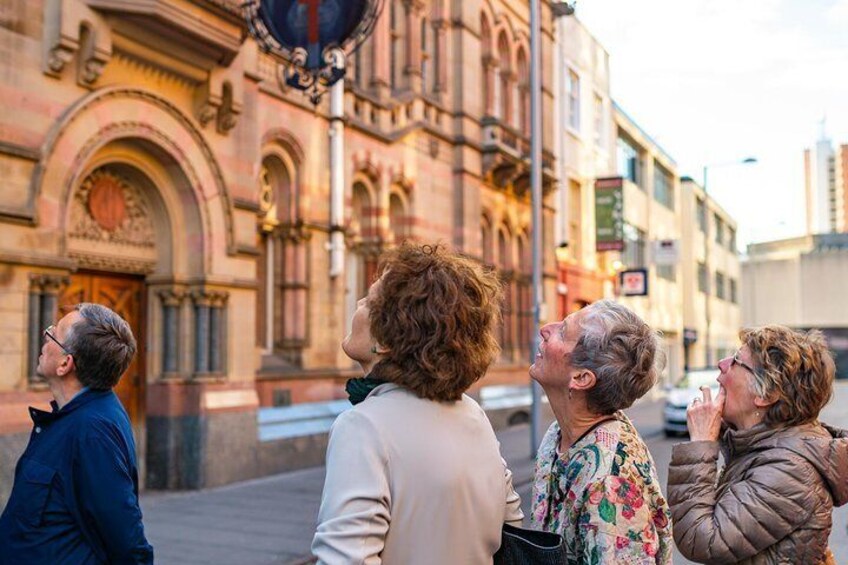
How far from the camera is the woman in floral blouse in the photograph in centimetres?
278

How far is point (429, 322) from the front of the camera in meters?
2.54

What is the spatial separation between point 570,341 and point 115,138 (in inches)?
381

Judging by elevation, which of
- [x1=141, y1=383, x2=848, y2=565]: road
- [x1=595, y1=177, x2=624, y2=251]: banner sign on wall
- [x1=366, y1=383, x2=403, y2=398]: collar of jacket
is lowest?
[x1=141, y1=383, x2=848, y2=565]: road

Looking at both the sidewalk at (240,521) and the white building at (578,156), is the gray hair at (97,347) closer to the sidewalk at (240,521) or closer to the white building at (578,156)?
the sidewalk at (240,521)

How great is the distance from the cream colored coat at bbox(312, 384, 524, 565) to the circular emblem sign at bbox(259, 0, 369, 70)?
11.4 metres

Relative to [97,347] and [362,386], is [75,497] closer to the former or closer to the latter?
[97,347]

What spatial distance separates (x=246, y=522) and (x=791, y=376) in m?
8.20

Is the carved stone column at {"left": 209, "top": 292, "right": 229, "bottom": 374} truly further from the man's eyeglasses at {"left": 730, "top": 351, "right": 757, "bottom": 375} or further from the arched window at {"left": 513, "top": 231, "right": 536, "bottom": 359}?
the arched window at {"left": 513, "top": 231, "right": 536, "bottom": 359}

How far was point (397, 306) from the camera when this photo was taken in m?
2.56

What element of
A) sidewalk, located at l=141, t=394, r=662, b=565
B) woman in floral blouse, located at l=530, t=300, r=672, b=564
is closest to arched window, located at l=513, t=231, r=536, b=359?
sidewalk, located at l=141, t=394, r=662, b=565

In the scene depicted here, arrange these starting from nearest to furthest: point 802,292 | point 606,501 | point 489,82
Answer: point 606,501 → point 489,82 → point 802,292

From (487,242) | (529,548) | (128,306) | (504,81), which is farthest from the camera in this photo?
(504,81)

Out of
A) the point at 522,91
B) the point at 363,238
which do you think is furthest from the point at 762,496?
the point at 522,91

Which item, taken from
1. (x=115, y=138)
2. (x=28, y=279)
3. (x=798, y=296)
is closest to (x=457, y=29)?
(x=115, y=138)
